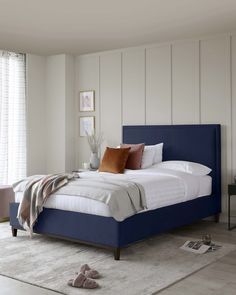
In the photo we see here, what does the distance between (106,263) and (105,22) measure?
9.47ft

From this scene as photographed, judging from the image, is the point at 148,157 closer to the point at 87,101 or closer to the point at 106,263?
the point at 87,101

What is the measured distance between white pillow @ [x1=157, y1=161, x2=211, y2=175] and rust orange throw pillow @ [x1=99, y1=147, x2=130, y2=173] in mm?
522

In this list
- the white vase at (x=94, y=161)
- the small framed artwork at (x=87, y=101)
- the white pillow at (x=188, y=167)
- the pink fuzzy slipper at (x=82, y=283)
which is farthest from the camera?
the small framed artwork at (x=87, y=101)

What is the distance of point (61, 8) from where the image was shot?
4.82m

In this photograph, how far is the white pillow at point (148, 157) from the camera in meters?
6.12

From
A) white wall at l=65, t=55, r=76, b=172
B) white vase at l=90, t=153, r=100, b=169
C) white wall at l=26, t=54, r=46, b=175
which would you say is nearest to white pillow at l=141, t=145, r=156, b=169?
white vase at l=90, t=153, r=100, b=169

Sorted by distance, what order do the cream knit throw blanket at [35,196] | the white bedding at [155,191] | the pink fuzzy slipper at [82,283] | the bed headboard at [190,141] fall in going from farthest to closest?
the bed headboard at [190,141] → the cream knit throw blanket at [35,196] → the white bedding at [155,191] → the pink fuzzy slipper at [82,283]

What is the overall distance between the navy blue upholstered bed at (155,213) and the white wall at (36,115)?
5.35 ft

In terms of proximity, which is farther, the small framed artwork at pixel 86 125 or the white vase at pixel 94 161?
the small framed artwork at pixel 86 125

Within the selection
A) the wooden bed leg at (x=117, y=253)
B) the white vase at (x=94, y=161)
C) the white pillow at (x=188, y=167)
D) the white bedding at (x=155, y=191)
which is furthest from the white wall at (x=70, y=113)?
the wooden bed leg at (x=117, y=253)

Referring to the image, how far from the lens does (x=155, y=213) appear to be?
478cm

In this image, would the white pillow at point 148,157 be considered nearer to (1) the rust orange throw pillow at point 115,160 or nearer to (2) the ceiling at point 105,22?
(1) the rust orange throw pillow at point 115,160

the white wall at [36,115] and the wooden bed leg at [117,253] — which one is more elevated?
the white wall at [36,115]

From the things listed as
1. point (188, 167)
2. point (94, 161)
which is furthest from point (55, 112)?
point (188, 167)
